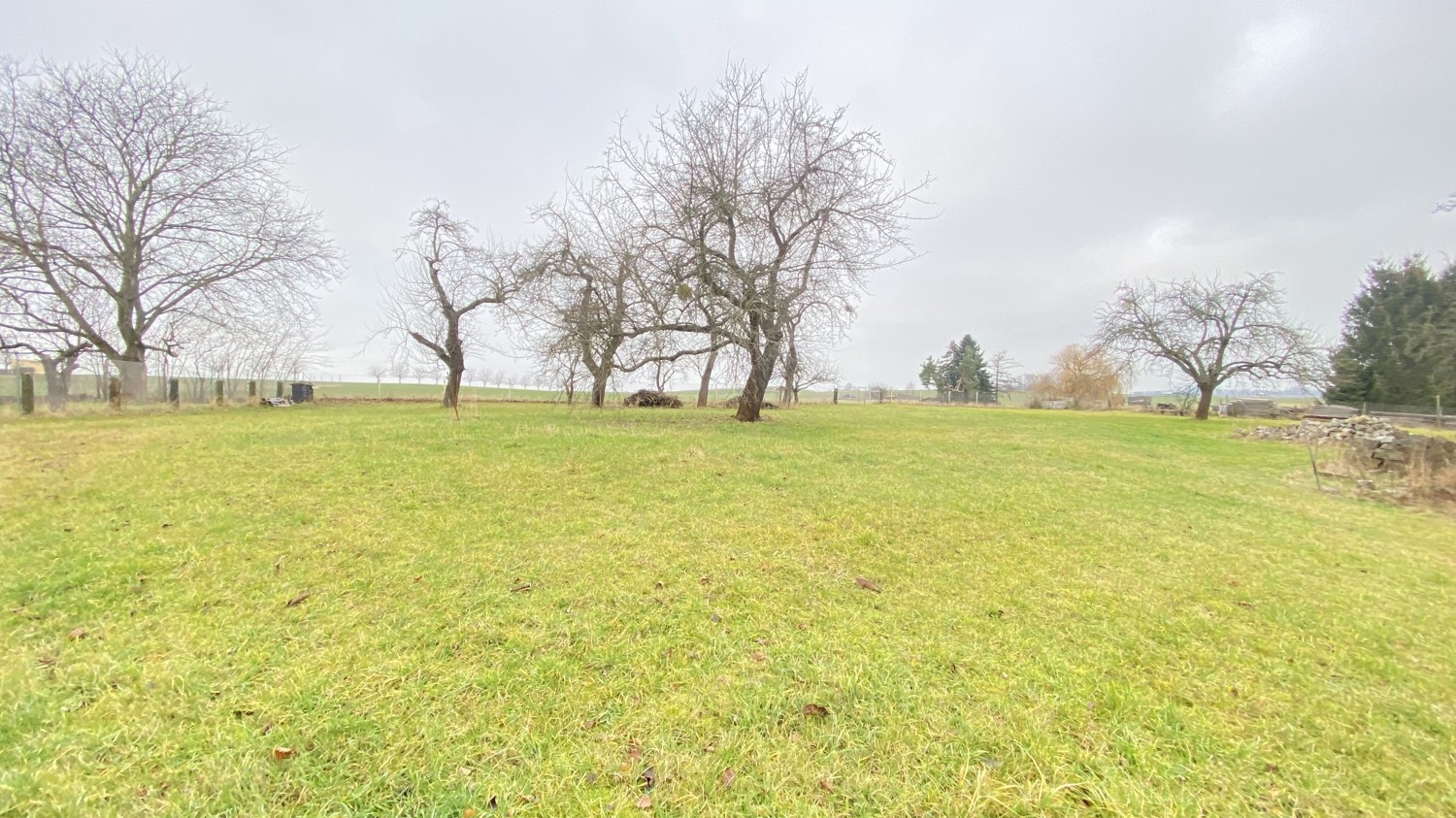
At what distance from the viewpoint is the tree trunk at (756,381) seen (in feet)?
39.5

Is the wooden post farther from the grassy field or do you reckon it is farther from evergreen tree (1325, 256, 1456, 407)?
evergreen tree (1325, 256, 1456, 407)

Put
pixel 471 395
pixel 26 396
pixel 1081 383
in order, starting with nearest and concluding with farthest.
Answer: pixel 26 396 → pixel 471 395 → pixel 1081 383

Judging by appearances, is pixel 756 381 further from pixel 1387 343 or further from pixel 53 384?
pixel 1387 343

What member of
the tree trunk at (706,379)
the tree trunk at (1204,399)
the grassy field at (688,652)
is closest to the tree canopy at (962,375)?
the tree trunk at (1204,399)

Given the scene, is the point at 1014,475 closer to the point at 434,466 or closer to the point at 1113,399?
the point at 434,466

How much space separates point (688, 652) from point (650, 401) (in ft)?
65.4

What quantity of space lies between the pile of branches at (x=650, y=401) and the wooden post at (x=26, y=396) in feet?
51.4

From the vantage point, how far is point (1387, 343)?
26.2 metres

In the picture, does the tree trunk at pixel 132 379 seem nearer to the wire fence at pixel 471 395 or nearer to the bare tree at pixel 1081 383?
the wire fence at pixel 471 395

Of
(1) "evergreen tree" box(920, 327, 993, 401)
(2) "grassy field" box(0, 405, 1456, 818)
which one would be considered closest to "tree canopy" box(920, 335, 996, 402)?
(1) "evergreen tree" box(920, 327, 993, 401)

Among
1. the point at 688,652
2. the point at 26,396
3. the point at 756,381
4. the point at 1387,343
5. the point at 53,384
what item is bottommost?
the point at 688,652

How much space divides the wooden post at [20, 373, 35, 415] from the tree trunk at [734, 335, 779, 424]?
1721 centimetres

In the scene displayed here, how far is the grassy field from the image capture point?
184cm

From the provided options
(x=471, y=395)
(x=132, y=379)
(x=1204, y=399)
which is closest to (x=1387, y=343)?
(x=1204, y=399)
